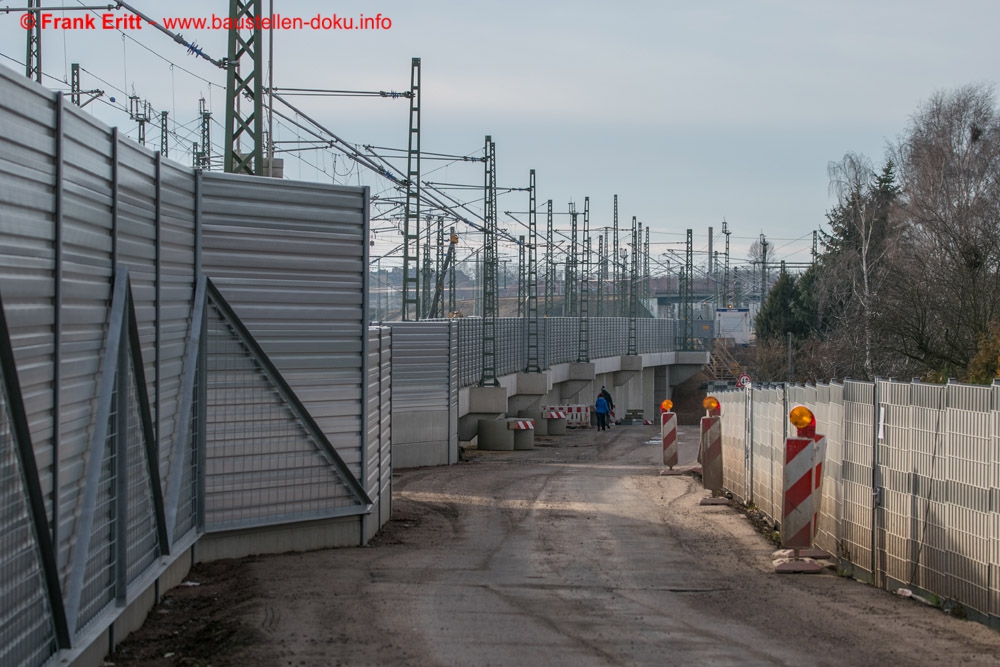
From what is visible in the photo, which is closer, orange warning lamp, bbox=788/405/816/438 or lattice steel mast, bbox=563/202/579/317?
orange warning lamp, bbox=788/405/816/438

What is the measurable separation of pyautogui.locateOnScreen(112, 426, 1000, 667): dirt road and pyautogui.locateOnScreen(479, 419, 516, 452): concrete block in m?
18.3

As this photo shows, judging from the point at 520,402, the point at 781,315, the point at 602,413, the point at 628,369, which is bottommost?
the point at 602,413

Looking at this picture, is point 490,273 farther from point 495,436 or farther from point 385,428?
point 385,428

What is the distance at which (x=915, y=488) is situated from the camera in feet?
31.7

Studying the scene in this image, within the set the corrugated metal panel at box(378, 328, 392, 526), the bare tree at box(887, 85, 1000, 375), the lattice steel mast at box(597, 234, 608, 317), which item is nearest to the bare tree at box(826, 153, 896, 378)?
the bare tree at box(887, 85, 1000, 375)

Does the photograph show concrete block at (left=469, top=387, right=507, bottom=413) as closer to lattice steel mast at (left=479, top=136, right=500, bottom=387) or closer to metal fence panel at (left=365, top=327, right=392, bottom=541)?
lattice steel mast at (left=479, top=136, right=500, bottom=387)

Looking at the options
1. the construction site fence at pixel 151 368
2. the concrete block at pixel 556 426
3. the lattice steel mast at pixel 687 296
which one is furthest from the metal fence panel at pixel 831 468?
the lattice steel mast at pixel 687 296

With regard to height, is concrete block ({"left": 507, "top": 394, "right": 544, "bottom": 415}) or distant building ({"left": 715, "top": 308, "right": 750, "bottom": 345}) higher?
distant building ({"left": 715, "top": 308, "right": 750, "bottom": 345})

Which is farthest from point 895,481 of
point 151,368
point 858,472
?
point 151,368

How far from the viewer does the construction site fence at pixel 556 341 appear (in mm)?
35719

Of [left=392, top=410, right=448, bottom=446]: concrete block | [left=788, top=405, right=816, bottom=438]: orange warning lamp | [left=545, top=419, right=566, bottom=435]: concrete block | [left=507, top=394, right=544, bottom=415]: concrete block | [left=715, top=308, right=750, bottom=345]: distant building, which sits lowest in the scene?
[left=545, top=419, right=566, bottom=435]: concrete block

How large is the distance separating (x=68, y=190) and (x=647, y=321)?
67919 millimetres

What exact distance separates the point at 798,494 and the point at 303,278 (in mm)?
5178

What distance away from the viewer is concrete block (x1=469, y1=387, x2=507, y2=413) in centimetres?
3497
